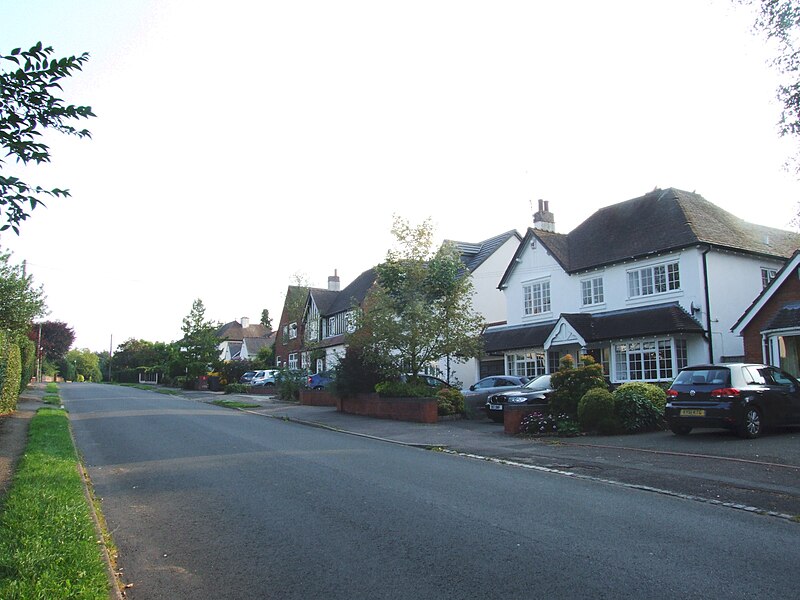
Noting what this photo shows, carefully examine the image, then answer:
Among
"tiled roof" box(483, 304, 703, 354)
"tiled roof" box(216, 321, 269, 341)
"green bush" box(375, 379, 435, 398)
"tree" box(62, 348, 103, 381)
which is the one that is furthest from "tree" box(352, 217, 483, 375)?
"tree" box(62, 348, 103, 381)

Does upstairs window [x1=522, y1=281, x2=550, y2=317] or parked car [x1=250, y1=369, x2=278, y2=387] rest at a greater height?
upstairs window [x1=522, y1=281, x2=550, y2=317]

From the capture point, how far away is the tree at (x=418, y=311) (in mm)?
22547

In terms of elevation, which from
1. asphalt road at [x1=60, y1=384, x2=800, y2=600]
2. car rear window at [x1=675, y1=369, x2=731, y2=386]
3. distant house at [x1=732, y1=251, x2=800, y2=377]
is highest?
distant house at [x1=732, y1=251, x2=800, y2=377]

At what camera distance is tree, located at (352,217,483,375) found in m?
22.5

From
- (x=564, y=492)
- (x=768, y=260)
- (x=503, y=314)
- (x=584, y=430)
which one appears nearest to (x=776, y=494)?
(x=564, y=492)

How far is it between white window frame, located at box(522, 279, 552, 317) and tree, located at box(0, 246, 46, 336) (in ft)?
71.8

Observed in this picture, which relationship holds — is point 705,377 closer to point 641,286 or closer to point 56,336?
point 641,286

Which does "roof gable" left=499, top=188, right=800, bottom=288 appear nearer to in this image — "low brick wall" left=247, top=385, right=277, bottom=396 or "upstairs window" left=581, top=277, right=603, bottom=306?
"upstairs window" left=581, top=277, right=603, bottom=306

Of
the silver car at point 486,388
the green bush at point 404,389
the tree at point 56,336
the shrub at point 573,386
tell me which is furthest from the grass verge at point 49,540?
the tree at point 56,336

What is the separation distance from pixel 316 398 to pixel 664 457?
20.9 m

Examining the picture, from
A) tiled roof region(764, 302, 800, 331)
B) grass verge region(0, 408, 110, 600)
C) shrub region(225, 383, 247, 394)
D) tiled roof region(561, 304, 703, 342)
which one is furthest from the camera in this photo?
shrub region(225, 383, 247, 394)

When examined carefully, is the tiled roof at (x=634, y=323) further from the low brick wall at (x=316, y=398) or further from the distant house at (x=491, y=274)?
the low brick wall at (x=316, y=398)

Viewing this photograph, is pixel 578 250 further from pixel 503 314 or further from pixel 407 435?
pixel 407 435

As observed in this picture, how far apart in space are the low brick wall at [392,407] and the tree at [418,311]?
1.53 metres
